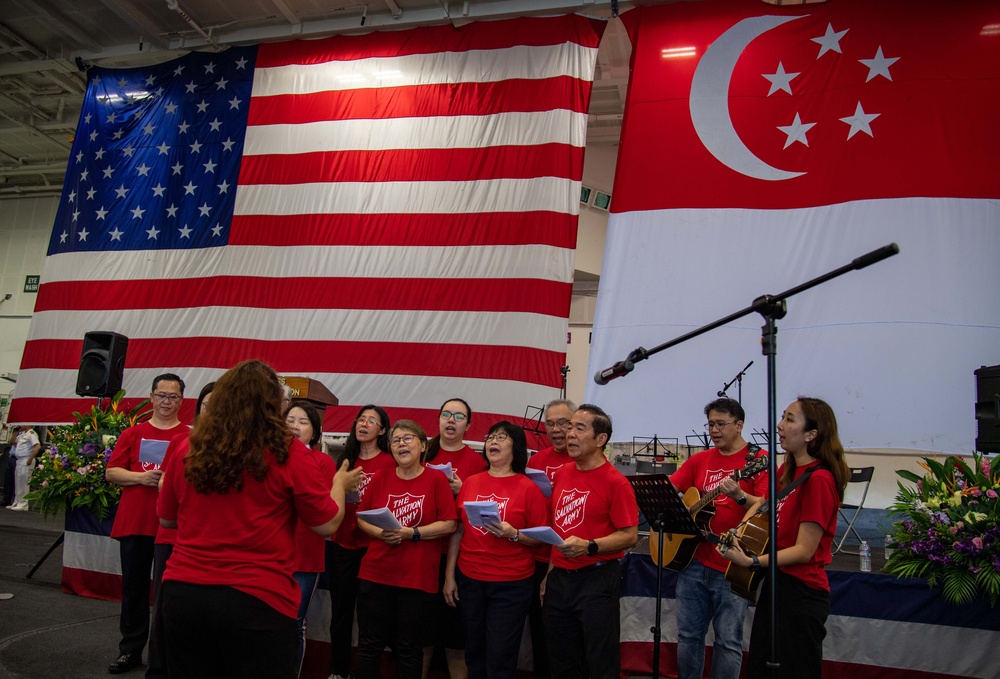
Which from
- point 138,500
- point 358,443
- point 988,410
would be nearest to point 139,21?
point 138,500

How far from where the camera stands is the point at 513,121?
24.5ft

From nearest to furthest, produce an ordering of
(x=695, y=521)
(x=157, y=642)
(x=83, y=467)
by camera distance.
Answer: (x=157, y=642) < (x=695, y=521) < (x=83, y=467)

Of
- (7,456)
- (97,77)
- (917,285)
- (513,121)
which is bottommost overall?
(7,456)

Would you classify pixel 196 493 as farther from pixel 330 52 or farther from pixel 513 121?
pixel 330 52

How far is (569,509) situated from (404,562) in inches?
32.0

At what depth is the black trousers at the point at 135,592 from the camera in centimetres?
387

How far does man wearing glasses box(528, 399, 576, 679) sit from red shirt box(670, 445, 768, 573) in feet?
2.21

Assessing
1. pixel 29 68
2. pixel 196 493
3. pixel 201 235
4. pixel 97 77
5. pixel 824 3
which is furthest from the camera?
pixel 29 68

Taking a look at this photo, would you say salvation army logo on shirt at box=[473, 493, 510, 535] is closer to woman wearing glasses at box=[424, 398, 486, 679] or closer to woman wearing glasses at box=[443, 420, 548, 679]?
woman wearing glasses at box=[443, 420, 548, 679]

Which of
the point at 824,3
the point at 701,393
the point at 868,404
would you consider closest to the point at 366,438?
the point at 701,393

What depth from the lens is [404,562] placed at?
3414 mm

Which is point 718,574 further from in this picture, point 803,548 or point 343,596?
point 343,596

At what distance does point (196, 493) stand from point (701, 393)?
5075mm

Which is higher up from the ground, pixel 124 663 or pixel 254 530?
pixel 254 530
